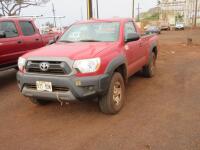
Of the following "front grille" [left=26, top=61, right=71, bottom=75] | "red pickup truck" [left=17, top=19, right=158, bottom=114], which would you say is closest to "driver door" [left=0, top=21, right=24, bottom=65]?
"red pickup truck" [left=17, top=19, right=158, bottom=114]

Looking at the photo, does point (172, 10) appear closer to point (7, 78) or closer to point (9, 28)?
point (7, 78)

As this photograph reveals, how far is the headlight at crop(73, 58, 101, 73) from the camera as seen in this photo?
156 inches

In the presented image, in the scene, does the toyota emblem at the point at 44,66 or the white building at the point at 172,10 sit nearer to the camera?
the toyota emblem at the point at 44,66

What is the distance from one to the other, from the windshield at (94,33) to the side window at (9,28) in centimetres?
204

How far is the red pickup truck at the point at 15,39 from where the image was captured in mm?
6586

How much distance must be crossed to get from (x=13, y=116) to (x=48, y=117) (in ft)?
2.41

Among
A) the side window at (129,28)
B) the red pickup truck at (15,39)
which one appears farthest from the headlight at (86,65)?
the red pickup truck at (15,39)

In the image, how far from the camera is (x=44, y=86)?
13.6 ft

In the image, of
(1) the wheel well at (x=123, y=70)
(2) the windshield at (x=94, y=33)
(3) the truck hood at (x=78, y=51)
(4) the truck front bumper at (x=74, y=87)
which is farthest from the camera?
(2) the windshield at (x=94, y=33)

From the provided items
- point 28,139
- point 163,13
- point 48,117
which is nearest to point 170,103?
point 48,117

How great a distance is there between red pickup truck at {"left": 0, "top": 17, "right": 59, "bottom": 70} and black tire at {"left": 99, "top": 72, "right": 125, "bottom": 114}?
3.48m

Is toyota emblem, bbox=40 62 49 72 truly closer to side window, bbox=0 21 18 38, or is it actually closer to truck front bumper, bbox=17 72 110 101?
truck front bumper, bbox=17 72 110 101

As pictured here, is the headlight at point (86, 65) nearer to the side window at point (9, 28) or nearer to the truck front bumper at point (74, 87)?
the truck front bumper at point (74, 87)

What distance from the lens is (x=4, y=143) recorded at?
3777 millimetres
